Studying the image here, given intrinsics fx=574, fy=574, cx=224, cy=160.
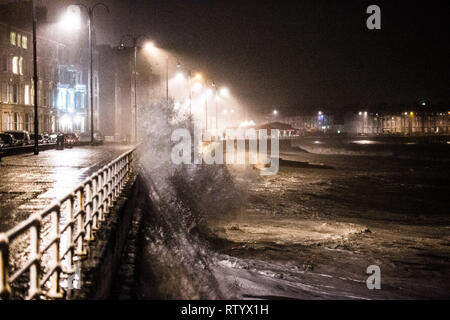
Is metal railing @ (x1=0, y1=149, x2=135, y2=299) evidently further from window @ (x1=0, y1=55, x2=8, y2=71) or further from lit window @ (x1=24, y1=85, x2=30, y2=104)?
lit window @ (x1=24, y1=85, x2=30, y2=104)

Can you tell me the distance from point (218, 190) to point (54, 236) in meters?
30.4

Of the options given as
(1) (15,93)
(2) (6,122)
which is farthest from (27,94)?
(2) (6,122)

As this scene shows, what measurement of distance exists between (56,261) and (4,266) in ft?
5.43

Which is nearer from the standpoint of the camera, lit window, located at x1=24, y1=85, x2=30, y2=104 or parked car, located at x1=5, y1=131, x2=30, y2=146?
parked car, located at x1=5, y1=131, x2=30, y2=146

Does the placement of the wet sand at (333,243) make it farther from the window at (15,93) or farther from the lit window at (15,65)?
the lit window at (15,65)

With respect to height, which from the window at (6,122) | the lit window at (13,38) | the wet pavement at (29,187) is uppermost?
the lit window at (13,38)

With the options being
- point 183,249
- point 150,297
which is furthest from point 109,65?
point 150,297

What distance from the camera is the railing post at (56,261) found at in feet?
19.7

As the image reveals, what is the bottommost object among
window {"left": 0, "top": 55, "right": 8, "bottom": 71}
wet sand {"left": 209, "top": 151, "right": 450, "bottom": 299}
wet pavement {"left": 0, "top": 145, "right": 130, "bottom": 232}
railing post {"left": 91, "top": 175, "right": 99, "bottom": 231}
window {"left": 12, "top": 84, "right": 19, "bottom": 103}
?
wet sand {"left": 209, "top": 151, "right": 450, "bottom": 299}

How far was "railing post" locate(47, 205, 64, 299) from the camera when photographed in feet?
19.7

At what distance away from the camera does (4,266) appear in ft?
14.6

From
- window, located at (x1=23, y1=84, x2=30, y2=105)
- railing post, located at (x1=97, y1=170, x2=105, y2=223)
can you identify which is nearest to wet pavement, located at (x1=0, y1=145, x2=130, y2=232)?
railing post, located at (x1=97, y1=170, x2=105, y2=223)

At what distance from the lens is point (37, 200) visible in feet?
42.8

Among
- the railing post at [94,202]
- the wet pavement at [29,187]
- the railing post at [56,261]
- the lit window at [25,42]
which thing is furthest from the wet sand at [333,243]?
the lit window at [25,42]
